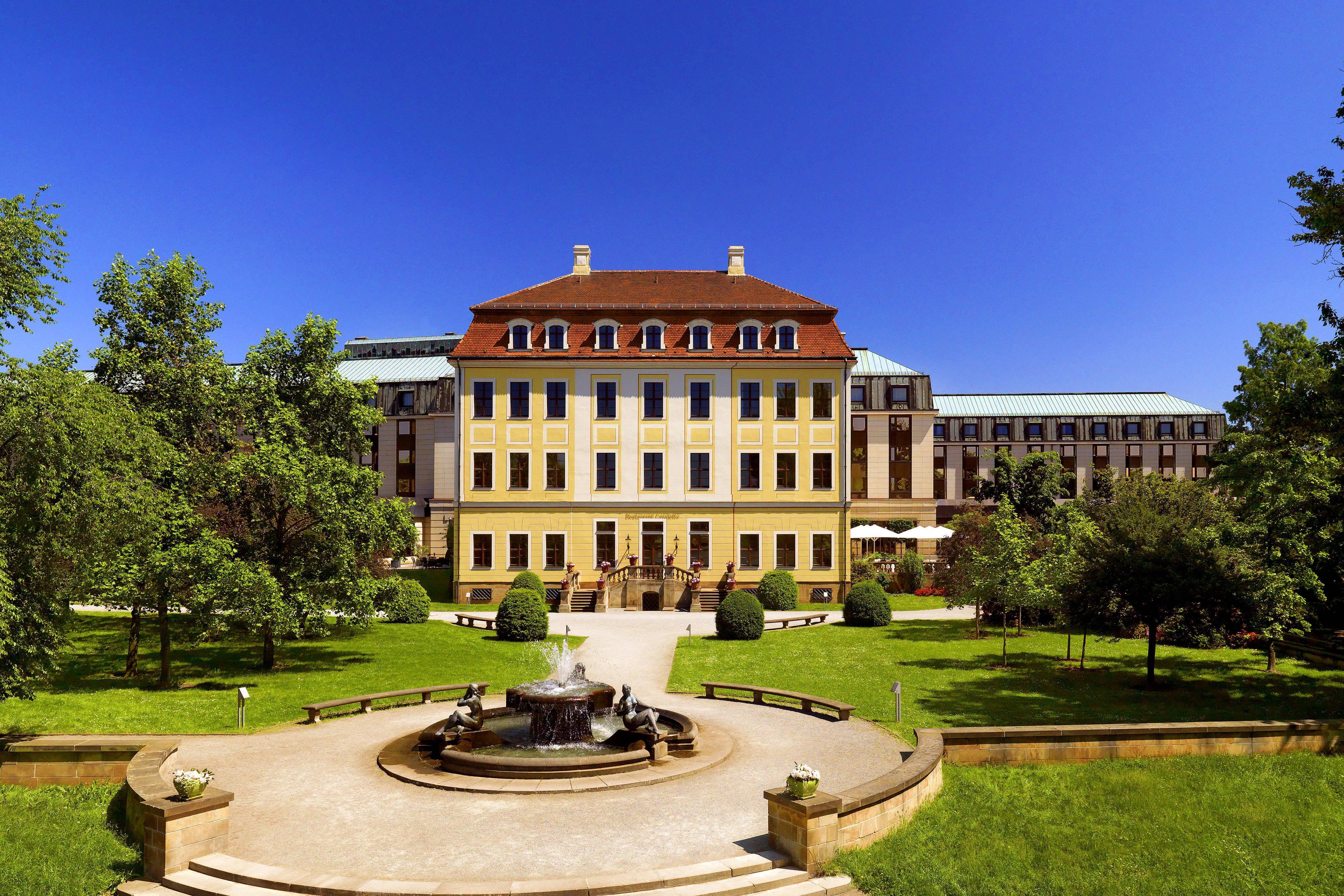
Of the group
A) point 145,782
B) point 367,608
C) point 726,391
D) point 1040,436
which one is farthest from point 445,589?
point 1040,436

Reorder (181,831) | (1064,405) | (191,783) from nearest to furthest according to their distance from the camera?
(181,831) < (191,783) < (1064,405)

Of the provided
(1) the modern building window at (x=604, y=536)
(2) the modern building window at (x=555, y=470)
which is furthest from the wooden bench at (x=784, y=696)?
(2) the modern building window at (x=555, y=470)

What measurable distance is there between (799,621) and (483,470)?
58.4 feet

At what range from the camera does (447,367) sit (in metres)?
67.5

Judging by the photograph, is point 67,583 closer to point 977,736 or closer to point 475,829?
point 475,829

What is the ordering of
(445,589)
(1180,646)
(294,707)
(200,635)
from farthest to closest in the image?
(445,589) < (1180,646) < (200,635) < (294,707)

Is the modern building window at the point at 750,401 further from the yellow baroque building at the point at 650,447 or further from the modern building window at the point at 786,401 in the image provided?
the modern building window at the point at 786,401

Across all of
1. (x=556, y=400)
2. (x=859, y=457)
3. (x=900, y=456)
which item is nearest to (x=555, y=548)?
(x=556, y=400)

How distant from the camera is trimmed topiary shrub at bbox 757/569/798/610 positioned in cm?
3747

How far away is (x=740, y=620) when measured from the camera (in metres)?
29.2

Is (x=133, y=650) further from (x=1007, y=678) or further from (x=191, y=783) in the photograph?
(x=1007, y=678)

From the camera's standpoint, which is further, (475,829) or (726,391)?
(726,391)

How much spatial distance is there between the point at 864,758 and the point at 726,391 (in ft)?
95.3

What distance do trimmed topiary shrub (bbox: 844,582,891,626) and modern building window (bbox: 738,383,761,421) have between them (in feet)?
37.3
